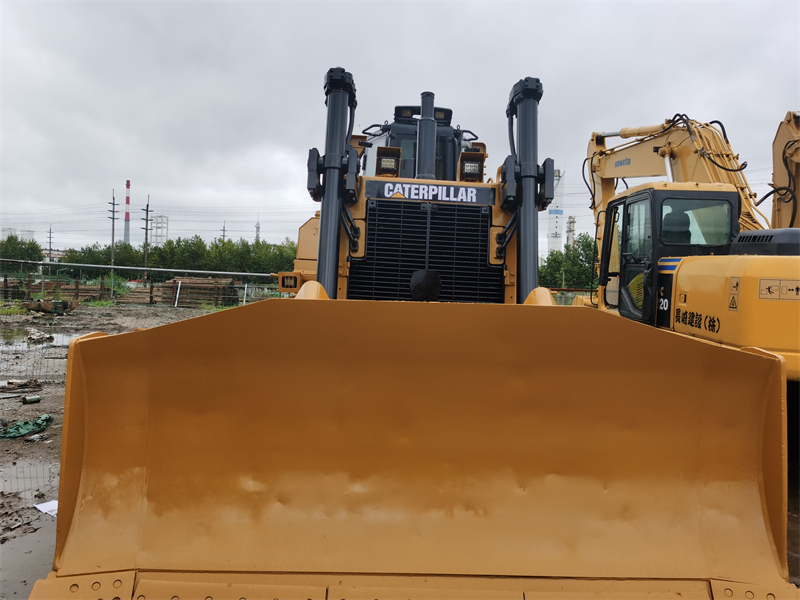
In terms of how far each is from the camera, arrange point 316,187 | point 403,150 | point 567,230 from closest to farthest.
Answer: point 316,187 < point 403,150 < point 567,230

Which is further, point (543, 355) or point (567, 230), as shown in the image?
point (567, 230)

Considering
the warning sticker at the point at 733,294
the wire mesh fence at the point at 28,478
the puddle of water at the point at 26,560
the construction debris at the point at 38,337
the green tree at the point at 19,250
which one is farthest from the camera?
the green tree at the point at 19,250

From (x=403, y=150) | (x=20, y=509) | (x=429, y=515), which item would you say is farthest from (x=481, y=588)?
(x=403, y=150)

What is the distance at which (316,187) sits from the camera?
4578 millimetres

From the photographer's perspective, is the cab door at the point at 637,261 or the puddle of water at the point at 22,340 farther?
the puddle of water at the point at 22,340

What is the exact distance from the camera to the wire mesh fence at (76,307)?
350 inches

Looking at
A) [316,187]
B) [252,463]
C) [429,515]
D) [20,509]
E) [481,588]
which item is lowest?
[20,509]

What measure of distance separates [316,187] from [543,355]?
3040 mm

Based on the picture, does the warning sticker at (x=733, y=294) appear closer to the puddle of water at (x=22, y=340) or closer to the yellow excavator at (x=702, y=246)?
the yellow excavator at (x=702, y=246)

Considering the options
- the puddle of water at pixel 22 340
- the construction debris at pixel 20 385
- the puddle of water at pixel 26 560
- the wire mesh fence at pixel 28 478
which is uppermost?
the puddle of water at pixel 22 340

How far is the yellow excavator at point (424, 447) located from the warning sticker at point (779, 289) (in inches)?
88.2

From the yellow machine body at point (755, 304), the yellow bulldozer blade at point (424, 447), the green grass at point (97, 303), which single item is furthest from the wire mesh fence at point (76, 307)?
the yellow machine body at point (755, 304)

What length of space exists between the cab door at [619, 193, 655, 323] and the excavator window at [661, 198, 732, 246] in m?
0.18

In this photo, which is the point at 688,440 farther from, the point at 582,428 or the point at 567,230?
the point at 567,230
